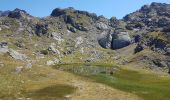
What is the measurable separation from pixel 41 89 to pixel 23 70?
22838 mm

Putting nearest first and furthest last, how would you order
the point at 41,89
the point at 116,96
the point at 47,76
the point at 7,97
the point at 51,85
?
the point at 7,97, the point at 116,96, the point at 41,89, the point at 51,85, the point at 47,76

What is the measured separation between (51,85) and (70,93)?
10.6 meters

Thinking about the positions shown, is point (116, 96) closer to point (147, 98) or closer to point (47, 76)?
point (147, 98)

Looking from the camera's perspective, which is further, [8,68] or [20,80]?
[8,68]

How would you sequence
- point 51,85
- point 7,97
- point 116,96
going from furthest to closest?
1. point 51,85
2. point 116,96
3. point 7,97

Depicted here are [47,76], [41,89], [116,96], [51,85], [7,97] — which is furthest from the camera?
[47,76]

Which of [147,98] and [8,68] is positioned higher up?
[8,68]

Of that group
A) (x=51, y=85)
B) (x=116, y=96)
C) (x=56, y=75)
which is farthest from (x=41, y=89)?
(x=56, y=75)

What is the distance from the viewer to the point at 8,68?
100562mm

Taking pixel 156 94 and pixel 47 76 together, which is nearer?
pixel 156 94

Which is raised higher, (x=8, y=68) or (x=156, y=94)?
(x=8, y=68)

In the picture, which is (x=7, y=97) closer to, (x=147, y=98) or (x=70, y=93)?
(x=70, y=93)

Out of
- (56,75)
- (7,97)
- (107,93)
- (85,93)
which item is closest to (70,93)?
(85,93)

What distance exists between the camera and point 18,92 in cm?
7525
